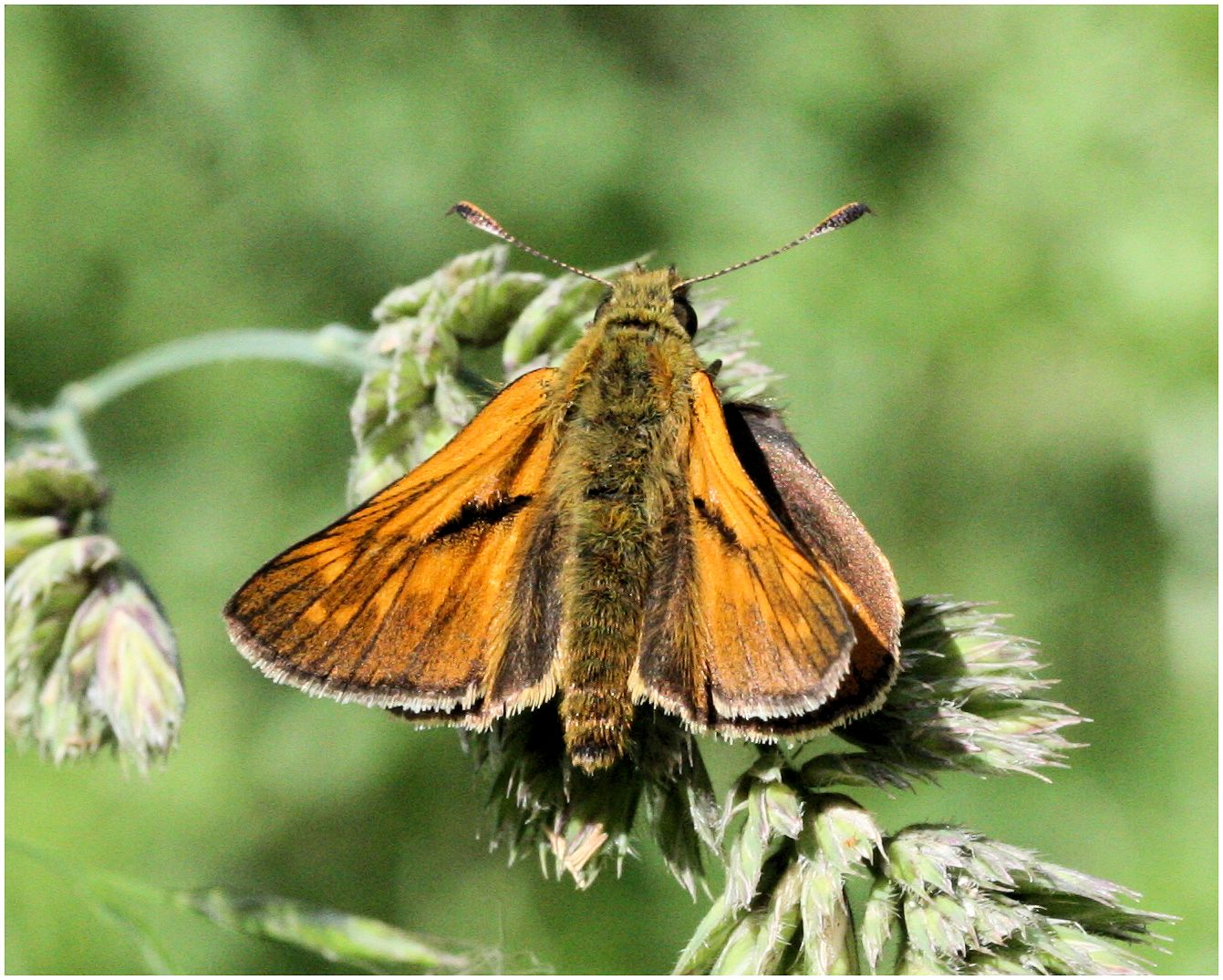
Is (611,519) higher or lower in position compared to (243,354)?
lower

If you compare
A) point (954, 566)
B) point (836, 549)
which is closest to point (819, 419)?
point (954, 566)

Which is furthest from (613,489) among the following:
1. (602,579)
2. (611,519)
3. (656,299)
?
(656,299)

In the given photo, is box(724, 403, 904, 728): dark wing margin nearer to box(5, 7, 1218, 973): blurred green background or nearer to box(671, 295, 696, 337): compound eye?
box(671, 295, 696, 337): compound eye

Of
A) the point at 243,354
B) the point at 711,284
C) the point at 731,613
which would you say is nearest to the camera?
the point at 731,613

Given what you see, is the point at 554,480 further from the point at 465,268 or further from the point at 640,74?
the point at 640,74

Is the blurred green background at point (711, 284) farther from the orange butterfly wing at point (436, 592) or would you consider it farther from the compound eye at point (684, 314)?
the orange butterfly wing at point (436, 592)

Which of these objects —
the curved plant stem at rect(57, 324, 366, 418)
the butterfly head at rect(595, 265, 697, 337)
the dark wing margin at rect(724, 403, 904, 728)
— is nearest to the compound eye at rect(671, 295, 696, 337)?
the butterfly head at rect(595, 265, 697, 337)

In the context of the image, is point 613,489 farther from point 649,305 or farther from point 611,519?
point 649,305
